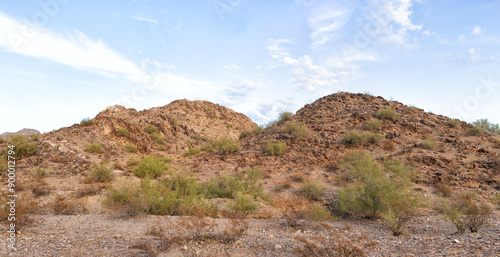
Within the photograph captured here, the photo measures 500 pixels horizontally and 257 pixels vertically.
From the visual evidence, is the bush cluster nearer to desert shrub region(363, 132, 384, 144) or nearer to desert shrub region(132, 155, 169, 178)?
desert shrub region(132, 155, 169, 178)

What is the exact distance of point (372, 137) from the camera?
20.3m

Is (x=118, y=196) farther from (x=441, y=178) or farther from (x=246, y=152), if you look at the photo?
(x=441, y=178)

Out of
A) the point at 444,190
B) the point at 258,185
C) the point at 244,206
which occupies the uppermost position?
the point at 258,185

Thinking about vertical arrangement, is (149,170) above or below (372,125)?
below

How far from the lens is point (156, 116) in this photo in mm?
38656

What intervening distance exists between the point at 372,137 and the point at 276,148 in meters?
7.36

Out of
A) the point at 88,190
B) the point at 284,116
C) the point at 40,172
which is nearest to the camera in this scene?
the point at 88,190

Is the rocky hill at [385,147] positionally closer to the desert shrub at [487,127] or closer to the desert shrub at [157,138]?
the desert shrub at [487,127]

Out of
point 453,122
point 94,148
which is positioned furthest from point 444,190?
point 94,148

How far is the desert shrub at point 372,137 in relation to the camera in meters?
20.1

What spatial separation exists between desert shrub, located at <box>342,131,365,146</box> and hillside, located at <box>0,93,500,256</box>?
0.08 m

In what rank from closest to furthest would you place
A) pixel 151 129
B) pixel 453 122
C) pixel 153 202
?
pixel 153 202 < pixel 453 122 < pixel 151 129

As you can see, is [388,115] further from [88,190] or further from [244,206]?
[88,190]

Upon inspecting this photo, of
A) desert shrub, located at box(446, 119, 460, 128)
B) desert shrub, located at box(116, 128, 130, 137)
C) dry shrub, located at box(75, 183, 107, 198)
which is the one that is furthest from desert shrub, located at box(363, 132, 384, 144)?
desert shrub, located at box(116, 128, 130, 137)
